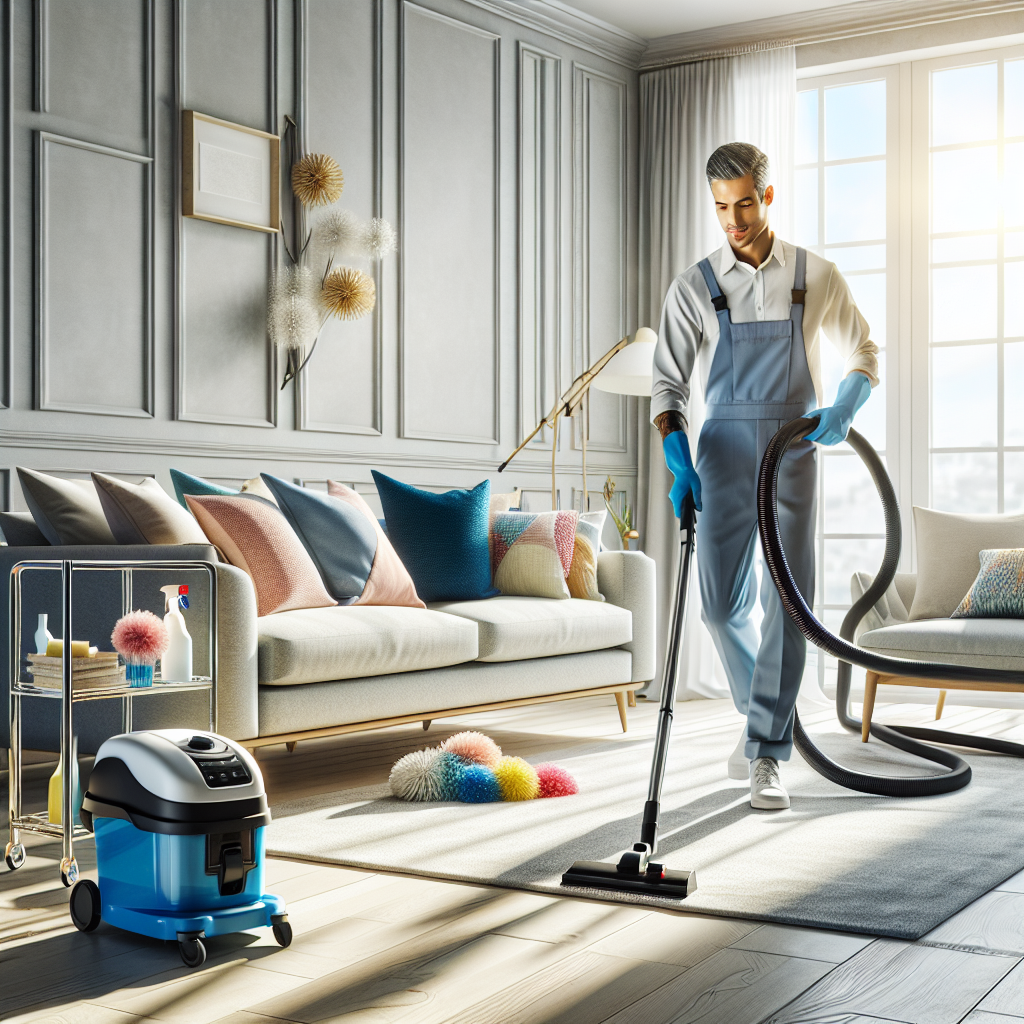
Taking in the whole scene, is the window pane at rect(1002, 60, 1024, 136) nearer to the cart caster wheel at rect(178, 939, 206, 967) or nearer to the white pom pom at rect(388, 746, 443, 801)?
the white pom pom at rect(388, 746, 443, 801)

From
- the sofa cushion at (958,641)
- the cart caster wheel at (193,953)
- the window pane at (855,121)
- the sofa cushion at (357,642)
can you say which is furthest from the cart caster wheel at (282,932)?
the window pane at (855,121)

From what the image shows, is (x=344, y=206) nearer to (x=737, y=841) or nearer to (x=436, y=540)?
(x=436, y=540)

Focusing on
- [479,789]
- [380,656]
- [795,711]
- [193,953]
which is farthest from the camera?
[380,656]

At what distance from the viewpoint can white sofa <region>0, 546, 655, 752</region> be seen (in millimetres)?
2789

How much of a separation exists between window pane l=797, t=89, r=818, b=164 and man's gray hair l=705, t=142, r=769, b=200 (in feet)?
9.64

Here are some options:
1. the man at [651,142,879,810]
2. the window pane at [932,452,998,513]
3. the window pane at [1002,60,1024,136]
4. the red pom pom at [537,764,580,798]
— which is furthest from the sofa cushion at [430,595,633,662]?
the window pane at [1002,60,1024,136]

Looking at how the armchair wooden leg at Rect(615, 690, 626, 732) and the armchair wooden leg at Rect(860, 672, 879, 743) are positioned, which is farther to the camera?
the armchair wooden leg at Rect(615, 690, 626, 732)

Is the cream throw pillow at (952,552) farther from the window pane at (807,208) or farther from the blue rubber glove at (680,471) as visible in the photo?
the blue rubber glove at (680,471)

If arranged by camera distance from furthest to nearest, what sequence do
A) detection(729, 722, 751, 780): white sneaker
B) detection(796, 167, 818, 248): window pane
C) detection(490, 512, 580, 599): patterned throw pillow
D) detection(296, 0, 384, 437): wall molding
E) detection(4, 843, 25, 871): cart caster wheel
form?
detection(796, 167, 818, 248): window pane → detection(296, 0, 384, 437): wall molding → detection(490, 512, 580, 599): patterned throw pillow → detection(729, 722, 751, 780): white sneaker → detection(4, 843, 25, 871): cart caster wheel

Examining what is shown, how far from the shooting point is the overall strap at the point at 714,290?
306 centimetres

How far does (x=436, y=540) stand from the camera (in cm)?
390

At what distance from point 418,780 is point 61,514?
103 cm

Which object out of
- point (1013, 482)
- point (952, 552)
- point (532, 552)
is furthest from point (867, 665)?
point (1013, 482)

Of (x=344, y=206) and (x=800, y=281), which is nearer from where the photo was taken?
(x=800, y=281)
